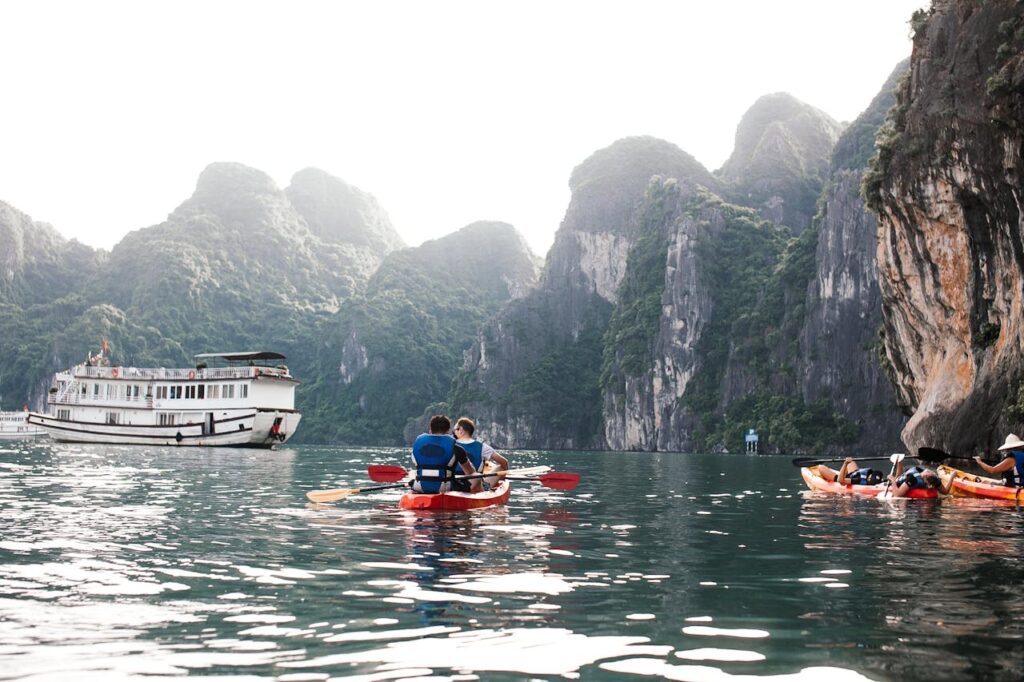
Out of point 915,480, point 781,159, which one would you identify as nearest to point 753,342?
point 781,159

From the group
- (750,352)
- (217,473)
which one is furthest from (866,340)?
(217,473)

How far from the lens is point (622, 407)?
140 meters

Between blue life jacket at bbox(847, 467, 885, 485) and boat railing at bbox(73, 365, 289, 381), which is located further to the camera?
boat railing at bbox(73, 365, 289, 381)

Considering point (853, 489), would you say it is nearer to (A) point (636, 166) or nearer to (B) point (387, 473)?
(B) point (387, 473)

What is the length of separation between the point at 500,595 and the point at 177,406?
63789 mm

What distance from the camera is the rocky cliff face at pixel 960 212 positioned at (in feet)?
130

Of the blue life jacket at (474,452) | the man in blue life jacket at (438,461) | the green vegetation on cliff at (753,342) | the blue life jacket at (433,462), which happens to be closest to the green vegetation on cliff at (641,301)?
the green vegetation on cliff at (753,342)

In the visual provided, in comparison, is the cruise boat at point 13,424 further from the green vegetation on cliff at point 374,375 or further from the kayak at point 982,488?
the kayak at point 982,488

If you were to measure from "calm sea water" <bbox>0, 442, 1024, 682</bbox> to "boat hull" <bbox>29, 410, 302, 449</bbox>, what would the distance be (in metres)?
49.0

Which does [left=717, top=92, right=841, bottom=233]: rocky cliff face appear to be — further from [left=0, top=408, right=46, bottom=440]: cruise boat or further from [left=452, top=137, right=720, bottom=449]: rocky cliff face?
[left=0, top=408, right=46, bottom=440]: cruise boat

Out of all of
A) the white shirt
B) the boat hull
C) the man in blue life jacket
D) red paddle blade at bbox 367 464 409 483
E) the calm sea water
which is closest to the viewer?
the calm sea water

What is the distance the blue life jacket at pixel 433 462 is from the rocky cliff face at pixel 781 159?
159m

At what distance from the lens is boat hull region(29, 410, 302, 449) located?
216 feet

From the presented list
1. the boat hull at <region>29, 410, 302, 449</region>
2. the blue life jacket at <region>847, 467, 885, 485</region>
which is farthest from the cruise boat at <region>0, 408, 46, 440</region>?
the blue life jacket at <region>847, 467, 885, 485</region>
